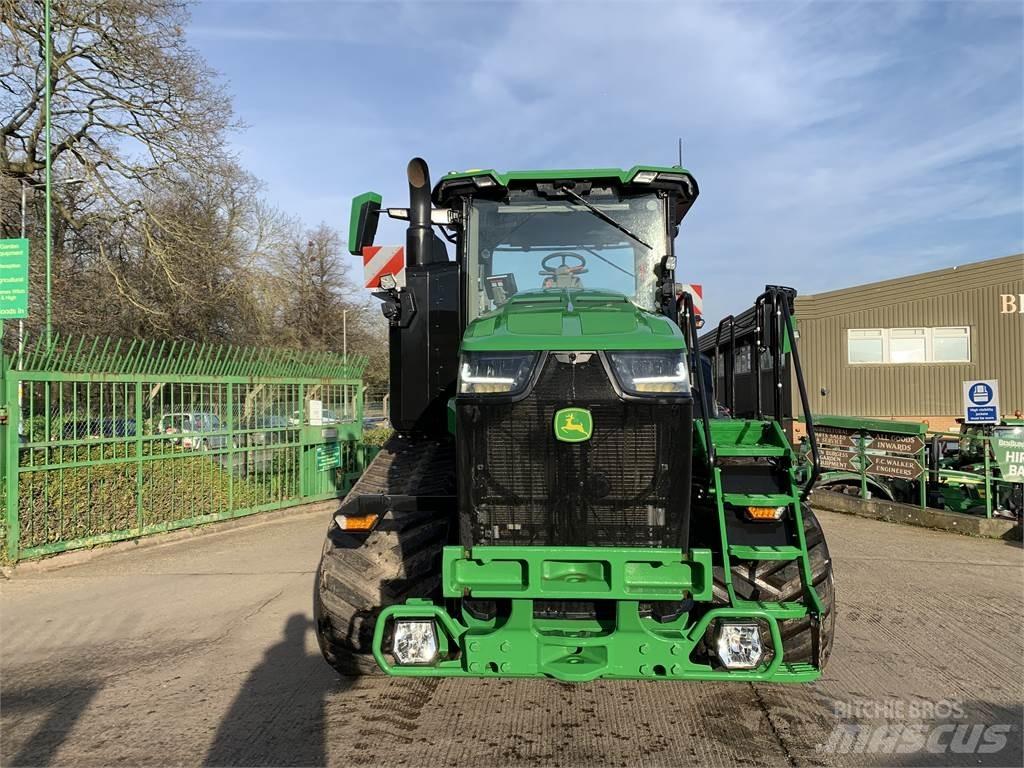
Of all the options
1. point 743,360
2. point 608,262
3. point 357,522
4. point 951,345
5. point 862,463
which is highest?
point 951,345

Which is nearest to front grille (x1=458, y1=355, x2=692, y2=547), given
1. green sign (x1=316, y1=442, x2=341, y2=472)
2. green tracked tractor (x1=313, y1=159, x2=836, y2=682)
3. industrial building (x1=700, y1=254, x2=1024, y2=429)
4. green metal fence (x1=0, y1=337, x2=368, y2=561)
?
green tracked tractor (x1=313, y1=159, x2=836, y2=682)

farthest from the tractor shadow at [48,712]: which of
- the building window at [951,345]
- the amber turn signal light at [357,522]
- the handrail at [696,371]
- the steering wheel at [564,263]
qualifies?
the building window at [951,345]

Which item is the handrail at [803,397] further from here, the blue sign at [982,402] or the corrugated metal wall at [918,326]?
the corrugated metal wall at [918,326]

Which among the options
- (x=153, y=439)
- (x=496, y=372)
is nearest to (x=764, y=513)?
(x=496, y=372)

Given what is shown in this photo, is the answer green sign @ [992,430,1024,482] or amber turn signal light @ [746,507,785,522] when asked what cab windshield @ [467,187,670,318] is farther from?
green sign @ [992,430,1024,482]

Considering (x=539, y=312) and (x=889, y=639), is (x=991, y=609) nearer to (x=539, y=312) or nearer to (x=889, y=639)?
(x=889, y=639)

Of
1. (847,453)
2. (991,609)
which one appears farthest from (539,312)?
(847,453)

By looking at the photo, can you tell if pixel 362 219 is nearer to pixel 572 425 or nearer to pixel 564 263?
pixel 564 263

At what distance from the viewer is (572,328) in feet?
10.6

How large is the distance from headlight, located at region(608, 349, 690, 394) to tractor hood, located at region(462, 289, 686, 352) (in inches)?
1.7

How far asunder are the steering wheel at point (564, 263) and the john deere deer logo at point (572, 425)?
5.29ft

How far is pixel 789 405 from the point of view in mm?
4418

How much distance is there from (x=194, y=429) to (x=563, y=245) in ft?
19.7

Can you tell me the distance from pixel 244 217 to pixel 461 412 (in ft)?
57.6
